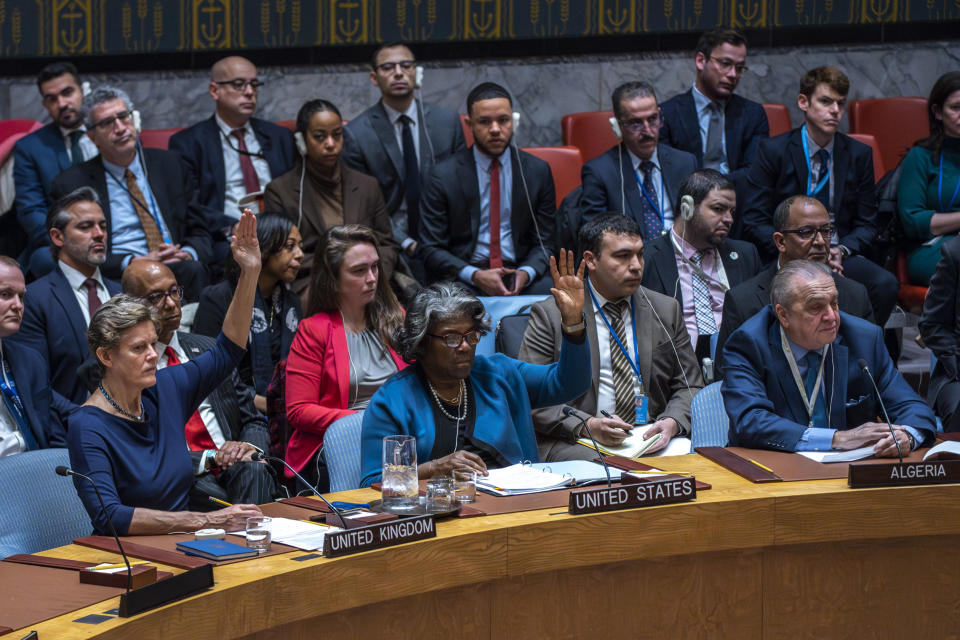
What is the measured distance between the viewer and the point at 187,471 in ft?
8.77

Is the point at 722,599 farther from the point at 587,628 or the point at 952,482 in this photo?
the point at 952,482

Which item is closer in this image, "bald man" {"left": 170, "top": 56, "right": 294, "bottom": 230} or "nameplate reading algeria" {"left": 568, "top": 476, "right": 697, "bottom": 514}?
"nameplate reading algeria" {"left": 568, "top": 476, "right": 697, "bottom": 514}

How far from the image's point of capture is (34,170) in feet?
15.1

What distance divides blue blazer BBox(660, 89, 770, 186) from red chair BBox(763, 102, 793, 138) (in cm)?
47

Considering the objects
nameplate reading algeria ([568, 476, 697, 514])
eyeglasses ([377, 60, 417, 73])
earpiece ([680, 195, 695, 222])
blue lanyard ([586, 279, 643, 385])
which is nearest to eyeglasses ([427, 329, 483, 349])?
nameplate reading algeria ([568, 476, 697, 514])

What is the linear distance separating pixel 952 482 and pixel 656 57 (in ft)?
12.1

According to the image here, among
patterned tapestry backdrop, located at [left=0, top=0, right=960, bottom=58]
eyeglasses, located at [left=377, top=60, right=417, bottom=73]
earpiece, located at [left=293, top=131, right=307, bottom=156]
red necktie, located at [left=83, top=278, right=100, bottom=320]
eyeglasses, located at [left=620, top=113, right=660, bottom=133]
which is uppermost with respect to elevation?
patterned tapestry backdrop, located at [left=0, top=0, right=960, bottom=58]

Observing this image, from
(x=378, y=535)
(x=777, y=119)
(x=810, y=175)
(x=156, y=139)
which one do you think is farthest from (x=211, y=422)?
(x=777, y=119)

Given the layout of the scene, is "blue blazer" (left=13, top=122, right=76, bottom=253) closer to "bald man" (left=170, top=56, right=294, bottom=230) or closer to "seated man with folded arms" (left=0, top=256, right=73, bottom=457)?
"bald man" (left=170, top=56, right=294, bottom=230)

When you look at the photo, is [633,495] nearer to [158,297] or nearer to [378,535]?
[378,535]

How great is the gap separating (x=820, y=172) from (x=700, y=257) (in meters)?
0.84

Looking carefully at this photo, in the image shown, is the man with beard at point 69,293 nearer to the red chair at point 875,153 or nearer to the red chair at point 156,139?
the red chair at point 156,139

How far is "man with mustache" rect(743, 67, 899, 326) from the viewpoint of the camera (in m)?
4.70

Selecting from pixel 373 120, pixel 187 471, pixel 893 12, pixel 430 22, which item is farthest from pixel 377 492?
pixel 893 12
